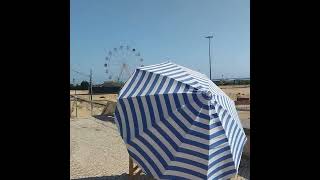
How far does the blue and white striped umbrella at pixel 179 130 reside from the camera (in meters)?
5.34

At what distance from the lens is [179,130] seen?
216 inches

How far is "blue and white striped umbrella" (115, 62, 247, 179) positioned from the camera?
5340 mm

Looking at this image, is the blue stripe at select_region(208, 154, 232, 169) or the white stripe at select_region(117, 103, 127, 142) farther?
the white stripe at select_region(117, 103, 127, 142)

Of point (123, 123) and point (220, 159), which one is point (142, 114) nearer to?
point (123, 123)

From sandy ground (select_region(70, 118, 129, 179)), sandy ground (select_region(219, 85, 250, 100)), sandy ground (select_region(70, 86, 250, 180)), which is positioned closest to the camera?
sandy ground (select_region(70, 86, 250, 180))

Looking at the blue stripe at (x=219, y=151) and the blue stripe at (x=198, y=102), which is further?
the blue stripe at (x=198, y=102)

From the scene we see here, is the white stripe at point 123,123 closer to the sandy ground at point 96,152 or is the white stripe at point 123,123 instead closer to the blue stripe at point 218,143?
the blue stripe at point 218,143

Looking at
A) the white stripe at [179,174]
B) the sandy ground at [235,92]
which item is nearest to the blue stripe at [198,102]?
the white stripe at [179,174]

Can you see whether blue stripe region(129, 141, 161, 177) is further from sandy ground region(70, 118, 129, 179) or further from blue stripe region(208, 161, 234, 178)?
sandy ground region(70, 118, 129, 179)

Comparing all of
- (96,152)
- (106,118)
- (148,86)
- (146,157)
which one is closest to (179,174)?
(146,157)

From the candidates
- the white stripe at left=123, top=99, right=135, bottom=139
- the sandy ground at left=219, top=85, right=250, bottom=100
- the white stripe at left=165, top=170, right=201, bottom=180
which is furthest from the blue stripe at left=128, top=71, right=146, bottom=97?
the sandy ground at left=219, top=85, right=250, bottom=100
